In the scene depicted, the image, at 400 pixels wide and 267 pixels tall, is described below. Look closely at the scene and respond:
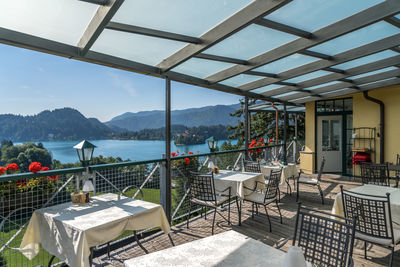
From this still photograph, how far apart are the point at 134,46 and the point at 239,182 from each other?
103 inches

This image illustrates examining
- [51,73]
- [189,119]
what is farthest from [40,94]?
[189,119]

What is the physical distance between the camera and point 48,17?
223 cm

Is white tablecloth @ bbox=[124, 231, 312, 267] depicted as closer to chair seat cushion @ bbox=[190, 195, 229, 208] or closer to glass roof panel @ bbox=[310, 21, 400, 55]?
chair seat cushion @ bbox=[190, 195, 229, 208]

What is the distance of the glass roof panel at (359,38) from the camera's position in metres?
3.11

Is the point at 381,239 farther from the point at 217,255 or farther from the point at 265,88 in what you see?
the point at 265,88

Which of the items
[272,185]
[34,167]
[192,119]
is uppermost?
[192,119]

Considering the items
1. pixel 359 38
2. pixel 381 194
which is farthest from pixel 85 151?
pixel 359 38

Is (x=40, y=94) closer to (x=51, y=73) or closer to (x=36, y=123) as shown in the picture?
(x=51, y=73)

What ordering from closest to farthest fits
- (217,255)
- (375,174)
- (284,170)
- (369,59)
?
(217,255) → (369,59) → (375,174) → (284,170)

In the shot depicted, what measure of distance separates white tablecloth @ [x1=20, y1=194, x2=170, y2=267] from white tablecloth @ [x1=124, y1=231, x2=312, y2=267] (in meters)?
0.71

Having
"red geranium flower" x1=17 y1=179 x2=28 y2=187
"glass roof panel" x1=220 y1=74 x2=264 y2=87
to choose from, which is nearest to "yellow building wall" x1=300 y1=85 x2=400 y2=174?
"glass roof panel" x1=220 y1=74 x2=264 y2=87

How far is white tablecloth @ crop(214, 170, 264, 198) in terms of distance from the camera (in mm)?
3902

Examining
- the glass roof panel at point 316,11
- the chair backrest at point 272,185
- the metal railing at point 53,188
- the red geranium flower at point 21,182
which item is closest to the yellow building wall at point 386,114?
the chair backrest at point 272,185

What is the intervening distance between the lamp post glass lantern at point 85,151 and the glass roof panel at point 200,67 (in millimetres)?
1953
